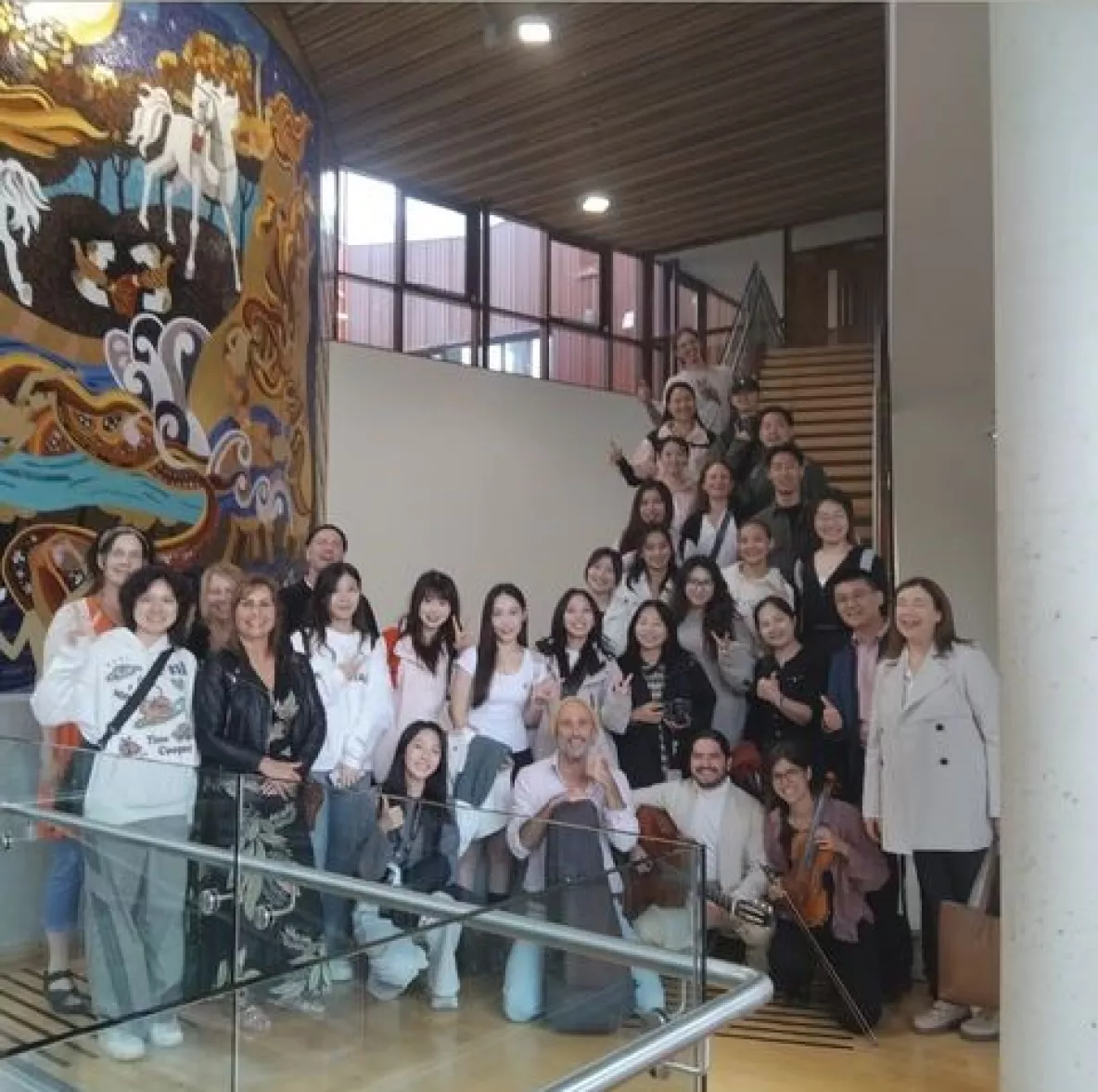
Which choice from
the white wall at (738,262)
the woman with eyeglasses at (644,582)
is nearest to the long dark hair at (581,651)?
the woman with eyeglasses at (644,582)

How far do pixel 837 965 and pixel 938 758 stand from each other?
0.95 meters

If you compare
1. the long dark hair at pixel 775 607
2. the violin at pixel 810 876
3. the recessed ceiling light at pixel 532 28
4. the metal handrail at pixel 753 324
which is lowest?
the violin at pixel 810 876

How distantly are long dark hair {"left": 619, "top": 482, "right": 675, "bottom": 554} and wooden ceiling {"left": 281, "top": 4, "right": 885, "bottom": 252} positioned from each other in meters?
3.85

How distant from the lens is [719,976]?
2572mm

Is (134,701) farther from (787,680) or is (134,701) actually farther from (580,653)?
(787,680)

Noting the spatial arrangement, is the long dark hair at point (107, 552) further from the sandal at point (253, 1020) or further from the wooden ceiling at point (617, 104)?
the wooden ceiling at point (617, 104)

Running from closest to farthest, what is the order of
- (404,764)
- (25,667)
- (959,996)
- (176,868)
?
1. (176,868)
2. (959,996)
3. (404,764)
4. (25,667)

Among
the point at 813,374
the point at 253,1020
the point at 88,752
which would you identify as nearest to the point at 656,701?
the point at 88,752

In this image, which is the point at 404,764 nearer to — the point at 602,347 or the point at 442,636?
the point at 442,636

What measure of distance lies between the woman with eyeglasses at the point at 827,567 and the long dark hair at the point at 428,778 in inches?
67.3

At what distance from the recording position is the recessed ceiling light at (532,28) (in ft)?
26.7

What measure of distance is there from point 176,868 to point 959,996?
259 cm

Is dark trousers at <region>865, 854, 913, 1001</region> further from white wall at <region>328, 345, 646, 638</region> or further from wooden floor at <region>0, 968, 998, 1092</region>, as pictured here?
white wall at <region>328, 345, 646, 638</region>

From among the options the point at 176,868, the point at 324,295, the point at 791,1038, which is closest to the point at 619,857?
the point at 176,868
